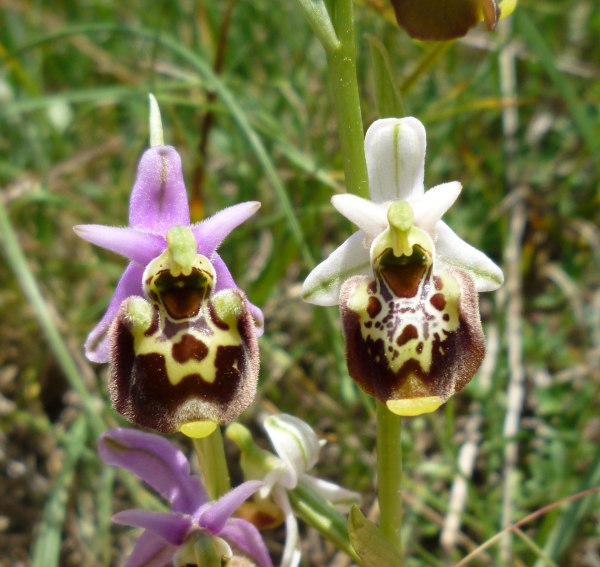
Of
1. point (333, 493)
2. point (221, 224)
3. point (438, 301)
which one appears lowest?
point (333, 493)

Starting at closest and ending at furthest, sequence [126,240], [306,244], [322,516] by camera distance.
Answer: [126,240] → [322,516] → [306,244]

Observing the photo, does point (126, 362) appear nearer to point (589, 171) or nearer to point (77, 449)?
point (77, 449)

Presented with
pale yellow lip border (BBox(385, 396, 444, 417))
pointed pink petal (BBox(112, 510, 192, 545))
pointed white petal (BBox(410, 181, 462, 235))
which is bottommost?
pointed pink petal (BBox(112, 510, 192, 545))

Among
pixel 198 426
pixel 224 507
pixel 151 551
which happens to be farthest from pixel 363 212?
pixel 151 551

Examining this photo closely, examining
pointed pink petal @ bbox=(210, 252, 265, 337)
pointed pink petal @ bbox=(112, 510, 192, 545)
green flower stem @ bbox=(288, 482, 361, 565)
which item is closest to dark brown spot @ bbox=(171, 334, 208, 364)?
pointed pink petal @ bbox=(210, 252, 265, 337)

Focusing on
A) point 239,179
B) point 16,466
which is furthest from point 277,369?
point 16,466

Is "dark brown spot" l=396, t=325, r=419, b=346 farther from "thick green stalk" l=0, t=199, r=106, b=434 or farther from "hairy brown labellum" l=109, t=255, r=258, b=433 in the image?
"thick green stalk" l=0, t=199, r=106, b=434

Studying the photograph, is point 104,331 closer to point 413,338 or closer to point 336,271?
point 336,271
